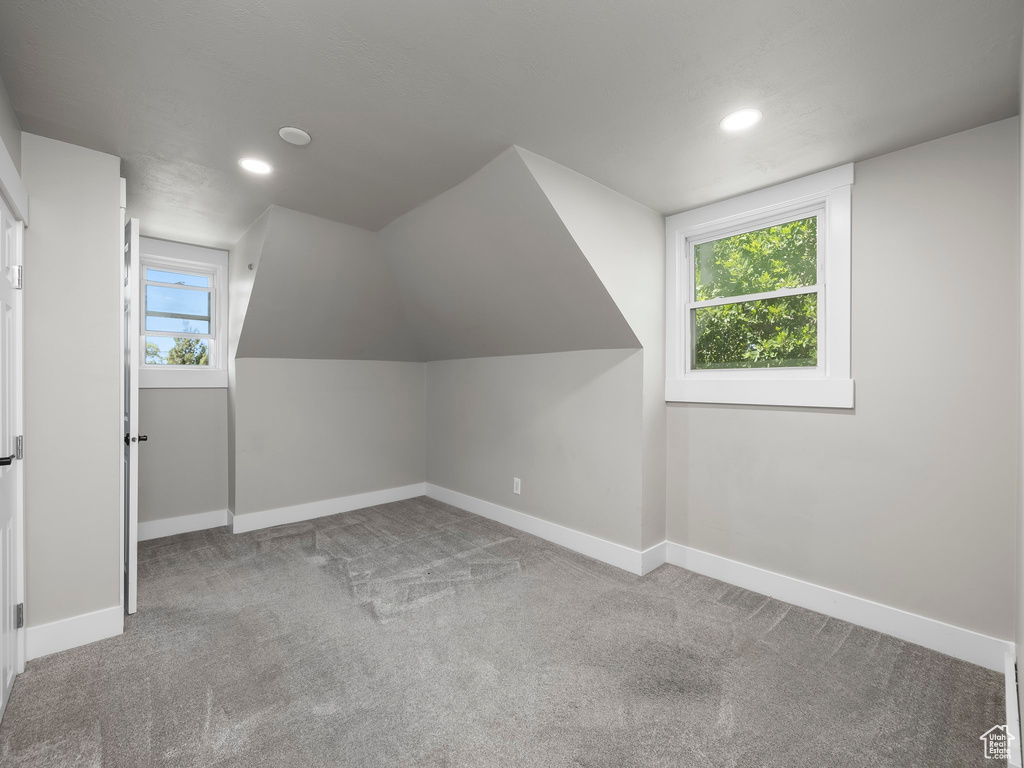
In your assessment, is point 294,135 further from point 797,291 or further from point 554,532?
point 554,532

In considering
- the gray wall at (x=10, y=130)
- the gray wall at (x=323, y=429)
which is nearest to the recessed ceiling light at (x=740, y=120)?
the gray wall at (x=10, y=130)

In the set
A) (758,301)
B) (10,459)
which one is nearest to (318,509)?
(10,459)

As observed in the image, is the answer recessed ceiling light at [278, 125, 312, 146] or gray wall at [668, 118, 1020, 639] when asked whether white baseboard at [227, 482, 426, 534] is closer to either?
recessed ceiling light at [278, 125, 312, 146]

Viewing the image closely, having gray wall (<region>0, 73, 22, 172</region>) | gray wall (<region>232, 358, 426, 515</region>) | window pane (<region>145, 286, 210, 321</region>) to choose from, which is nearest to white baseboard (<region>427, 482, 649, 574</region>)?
gray wall (<region>232, 358, 426, 515</region>)

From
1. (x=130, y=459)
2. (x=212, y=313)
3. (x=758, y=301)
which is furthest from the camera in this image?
(x=212, y=313)

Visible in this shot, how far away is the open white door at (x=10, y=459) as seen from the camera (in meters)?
1.81

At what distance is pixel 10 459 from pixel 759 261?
362 cm

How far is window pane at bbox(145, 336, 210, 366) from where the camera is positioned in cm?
385

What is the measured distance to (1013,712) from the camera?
1774mm

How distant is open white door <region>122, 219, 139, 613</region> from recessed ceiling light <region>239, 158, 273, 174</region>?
596 millimetres

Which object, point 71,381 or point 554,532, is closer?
point 71,381

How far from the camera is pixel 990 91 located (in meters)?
1.87

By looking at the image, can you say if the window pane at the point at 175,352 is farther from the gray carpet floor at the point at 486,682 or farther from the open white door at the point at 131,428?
the gray carpet floor at the point at 486,682

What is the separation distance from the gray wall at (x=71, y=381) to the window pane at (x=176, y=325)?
1.77 m
